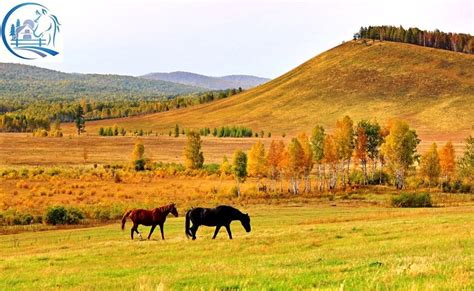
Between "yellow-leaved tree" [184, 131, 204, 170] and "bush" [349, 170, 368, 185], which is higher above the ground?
"yellow-leaved tree" [184, 131, 204, 170]

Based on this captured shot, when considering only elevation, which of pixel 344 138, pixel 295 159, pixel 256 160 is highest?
pixel 344 138

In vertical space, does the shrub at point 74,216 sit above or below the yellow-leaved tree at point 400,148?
below

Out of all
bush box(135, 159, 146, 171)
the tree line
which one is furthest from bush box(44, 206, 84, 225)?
bush box(135, 159, 146, 171)

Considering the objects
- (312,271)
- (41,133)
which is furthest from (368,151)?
(41,133)

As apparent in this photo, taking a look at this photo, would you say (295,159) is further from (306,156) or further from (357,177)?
(357,177)

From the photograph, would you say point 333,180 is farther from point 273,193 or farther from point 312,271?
point 312,271

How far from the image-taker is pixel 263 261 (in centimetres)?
1870

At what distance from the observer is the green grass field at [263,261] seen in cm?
1196

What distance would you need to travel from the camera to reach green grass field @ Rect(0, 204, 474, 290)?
12.0 metres

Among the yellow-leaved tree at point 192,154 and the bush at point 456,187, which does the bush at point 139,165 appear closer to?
the yellow-leaved tree at point 192,154


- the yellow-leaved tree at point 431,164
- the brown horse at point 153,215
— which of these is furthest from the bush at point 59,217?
the yellow-leaved tree at point 431,164

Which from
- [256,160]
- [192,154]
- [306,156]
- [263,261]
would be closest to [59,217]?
[263,261]

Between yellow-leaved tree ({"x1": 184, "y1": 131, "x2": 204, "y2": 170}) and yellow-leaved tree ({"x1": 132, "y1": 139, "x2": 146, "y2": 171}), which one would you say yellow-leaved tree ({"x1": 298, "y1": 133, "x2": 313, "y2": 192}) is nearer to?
yellow-leaved tree ({"x1": 184, "y1": 131, "x2": 204, "y2": 170})

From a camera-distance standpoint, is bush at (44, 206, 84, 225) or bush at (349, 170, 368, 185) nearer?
bush at (44, 206, 84, 225)
